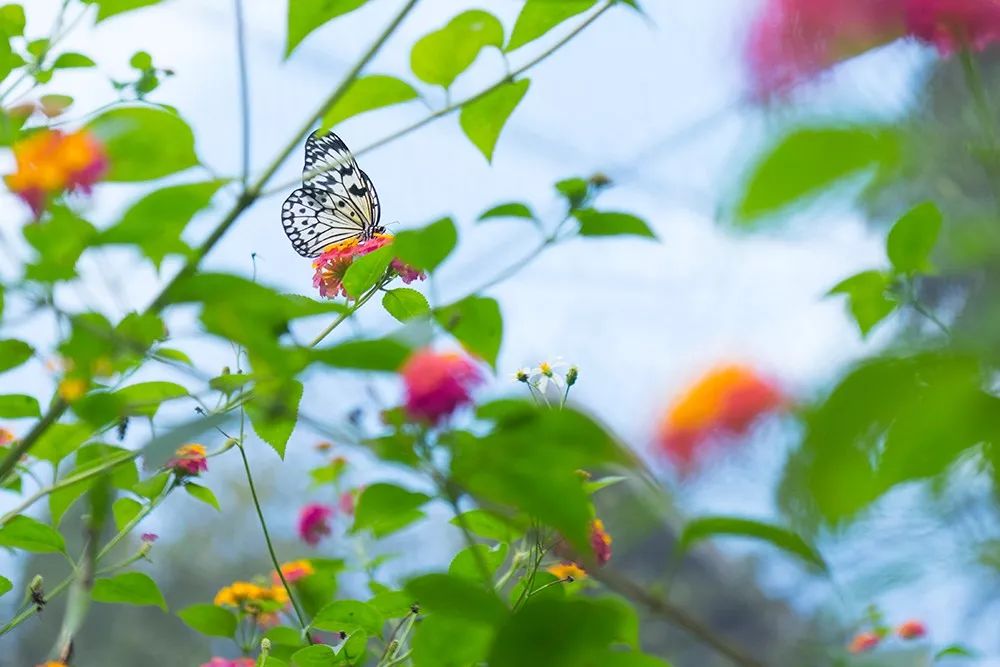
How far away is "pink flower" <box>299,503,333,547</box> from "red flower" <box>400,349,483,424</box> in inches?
33.3

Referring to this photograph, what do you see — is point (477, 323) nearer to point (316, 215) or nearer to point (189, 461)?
point (189, 461)

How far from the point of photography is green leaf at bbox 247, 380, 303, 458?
14.8 inches

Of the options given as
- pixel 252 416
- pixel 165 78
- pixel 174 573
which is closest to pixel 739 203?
pixel 252 416

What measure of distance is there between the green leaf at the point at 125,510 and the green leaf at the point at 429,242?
511mm

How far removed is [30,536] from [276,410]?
0.49 meters

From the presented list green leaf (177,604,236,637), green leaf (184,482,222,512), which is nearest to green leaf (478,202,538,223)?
green leaf (184,482,222,512)

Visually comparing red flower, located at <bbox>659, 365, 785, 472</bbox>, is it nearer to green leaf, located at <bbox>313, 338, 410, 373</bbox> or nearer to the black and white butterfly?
green leaf, located at <bbox>313, 338, 410, 373</bbox>

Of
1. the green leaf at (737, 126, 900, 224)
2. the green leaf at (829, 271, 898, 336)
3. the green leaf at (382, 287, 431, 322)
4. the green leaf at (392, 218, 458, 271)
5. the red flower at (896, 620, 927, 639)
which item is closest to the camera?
the green leaf at (737, 126, 900, 224)

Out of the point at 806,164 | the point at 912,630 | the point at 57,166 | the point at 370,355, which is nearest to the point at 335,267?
the point at 57,166

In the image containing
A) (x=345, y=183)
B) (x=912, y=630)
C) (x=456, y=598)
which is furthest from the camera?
(x=345, y=183)

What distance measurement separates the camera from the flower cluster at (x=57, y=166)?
453 millimetres

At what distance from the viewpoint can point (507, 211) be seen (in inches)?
21.4

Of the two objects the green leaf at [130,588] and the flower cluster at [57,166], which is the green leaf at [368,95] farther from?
the green leaf at [130,588]

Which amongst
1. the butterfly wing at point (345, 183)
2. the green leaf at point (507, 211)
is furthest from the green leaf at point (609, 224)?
the butterfly wing at point (345, 183)
